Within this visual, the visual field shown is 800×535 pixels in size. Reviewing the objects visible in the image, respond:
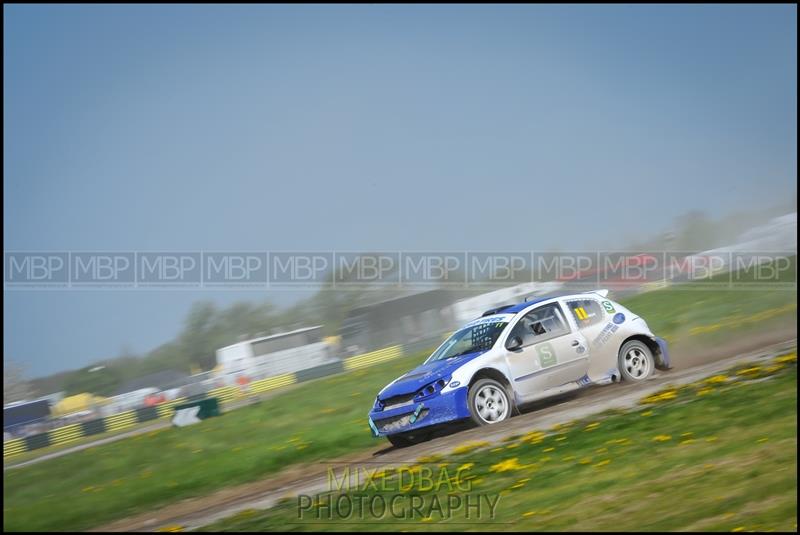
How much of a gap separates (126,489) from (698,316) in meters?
12.6

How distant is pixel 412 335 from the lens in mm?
21578

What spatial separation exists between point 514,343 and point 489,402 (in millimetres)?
999

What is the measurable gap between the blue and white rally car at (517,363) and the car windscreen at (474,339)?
0.07 feet

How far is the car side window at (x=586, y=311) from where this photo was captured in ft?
41.4

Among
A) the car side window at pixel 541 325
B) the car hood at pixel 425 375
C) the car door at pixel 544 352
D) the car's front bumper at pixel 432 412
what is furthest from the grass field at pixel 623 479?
the car side window at pixel 541 325

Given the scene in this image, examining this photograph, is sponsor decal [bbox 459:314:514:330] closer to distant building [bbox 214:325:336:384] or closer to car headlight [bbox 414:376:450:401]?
car headlight [bbox 414:376:450:401]

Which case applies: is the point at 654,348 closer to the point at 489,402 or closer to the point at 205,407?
the point at 489,402

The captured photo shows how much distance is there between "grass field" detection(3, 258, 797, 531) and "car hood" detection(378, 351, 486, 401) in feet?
6.43

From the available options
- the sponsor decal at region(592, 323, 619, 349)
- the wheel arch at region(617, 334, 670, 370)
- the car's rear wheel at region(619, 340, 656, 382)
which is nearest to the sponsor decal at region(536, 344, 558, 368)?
the sponsor decal at region(592, 323, 619, 349)

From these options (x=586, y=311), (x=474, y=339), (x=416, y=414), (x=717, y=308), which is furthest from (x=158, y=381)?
(x=717, y=308)

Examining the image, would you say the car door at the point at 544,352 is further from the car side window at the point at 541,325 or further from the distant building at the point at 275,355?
the distant building at the point at 275,355

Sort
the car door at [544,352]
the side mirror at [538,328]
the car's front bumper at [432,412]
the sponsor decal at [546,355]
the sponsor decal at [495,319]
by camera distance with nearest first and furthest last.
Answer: the car's front bumper at [432,412]
the car door at [544,352]
the sponsor decal at [546,355]
the side mirror at [538,328]
the sponsor decal at [495,319]

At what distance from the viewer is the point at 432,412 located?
11180mm

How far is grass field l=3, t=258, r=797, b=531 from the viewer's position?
13.2 meters
